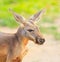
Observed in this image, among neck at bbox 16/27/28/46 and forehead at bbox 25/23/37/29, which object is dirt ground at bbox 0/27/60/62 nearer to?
neck at bbox 16/27/28/46

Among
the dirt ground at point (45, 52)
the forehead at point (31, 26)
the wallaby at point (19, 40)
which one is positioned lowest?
the dirt ground at point (45, 52)

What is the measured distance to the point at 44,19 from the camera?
17.6 metres

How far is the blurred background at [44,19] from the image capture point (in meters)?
14.1

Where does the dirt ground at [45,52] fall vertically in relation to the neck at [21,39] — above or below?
below

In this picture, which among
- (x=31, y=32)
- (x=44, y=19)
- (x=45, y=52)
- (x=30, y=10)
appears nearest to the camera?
(x=31, y=32)

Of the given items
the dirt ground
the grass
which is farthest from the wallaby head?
the grass

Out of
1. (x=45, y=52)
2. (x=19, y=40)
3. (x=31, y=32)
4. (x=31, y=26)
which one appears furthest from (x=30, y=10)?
(x=31, y=32)

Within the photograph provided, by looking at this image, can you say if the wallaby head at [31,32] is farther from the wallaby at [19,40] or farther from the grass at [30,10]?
the grass at [30,10]

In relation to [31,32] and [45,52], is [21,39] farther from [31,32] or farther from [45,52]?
[45,52]

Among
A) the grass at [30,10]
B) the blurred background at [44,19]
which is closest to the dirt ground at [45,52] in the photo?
the blurred background at [44,19]

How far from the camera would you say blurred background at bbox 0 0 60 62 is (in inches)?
553

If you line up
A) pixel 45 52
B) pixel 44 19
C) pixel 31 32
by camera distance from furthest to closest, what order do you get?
pixel 44 19 → pixel 45 52 → pixel 31 32

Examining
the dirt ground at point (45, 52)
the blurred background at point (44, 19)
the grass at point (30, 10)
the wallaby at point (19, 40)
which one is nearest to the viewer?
the wallaby at point (19, 40)

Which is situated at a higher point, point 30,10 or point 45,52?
point 30,10
